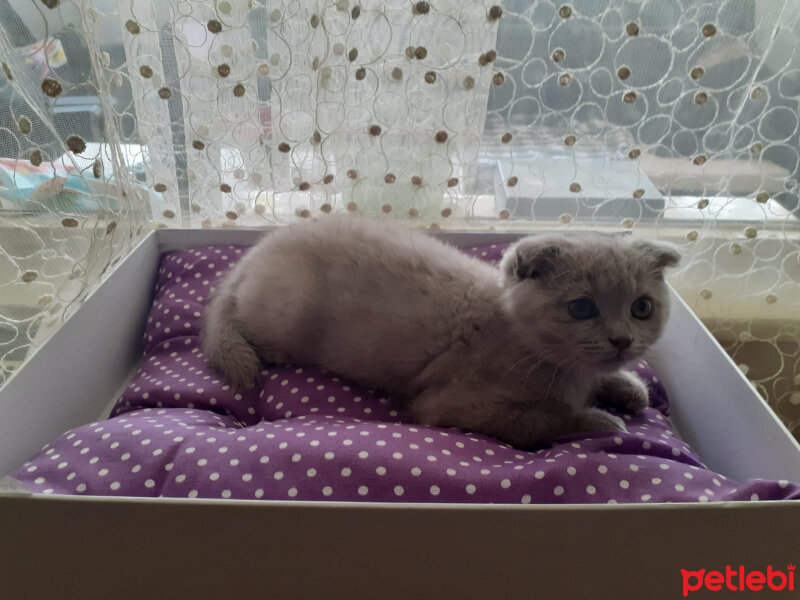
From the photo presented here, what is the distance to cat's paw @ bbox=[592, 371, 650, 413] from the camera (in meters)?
1.25

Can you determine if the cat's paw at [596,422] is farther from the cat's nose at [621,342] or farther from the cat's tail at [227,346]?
the cat's tail at [227,346]

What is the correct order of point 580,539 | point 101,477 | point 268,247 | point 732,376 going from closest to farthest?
point 580,539 < point 101,477 < point 732,376 < point 268,247

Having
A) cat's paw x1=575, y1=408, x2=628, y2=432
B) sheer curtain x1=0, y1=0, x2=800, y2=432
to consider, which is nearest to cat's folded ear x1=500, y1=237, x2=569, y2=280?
cat's paw x1=575, y1=408, x2=628, y2=432

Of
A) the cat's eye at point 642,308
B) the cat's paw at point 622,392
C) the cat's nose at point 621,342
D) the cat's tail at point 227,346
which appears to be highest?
the cat's eye at point 642,308

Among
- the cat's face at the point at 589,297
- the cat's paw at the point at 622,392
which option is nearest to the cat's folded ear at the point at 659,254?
the cat's face at the point at 589,297

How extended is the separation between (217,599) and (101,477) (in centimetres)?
30

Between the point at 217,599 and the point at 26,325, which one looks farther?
the point at 26,325

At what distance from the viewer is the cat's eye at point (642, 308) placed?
3.51ft

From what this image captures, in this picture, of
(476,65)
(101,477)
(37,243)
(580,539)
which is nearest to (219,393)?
(101,477)

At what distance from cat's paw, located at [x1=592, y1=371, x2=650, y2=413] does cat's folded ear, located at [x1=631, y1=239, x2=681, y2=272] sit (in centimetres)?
27

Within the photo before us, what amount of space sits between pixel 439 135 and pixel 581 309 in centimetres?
74

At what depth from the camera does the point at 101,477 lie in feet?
3.08

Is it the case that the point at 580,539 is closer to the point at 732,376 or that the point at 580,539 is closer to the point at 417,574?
the point at 417,574

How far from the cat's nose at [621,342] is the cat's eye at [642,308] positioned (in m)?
0.08
